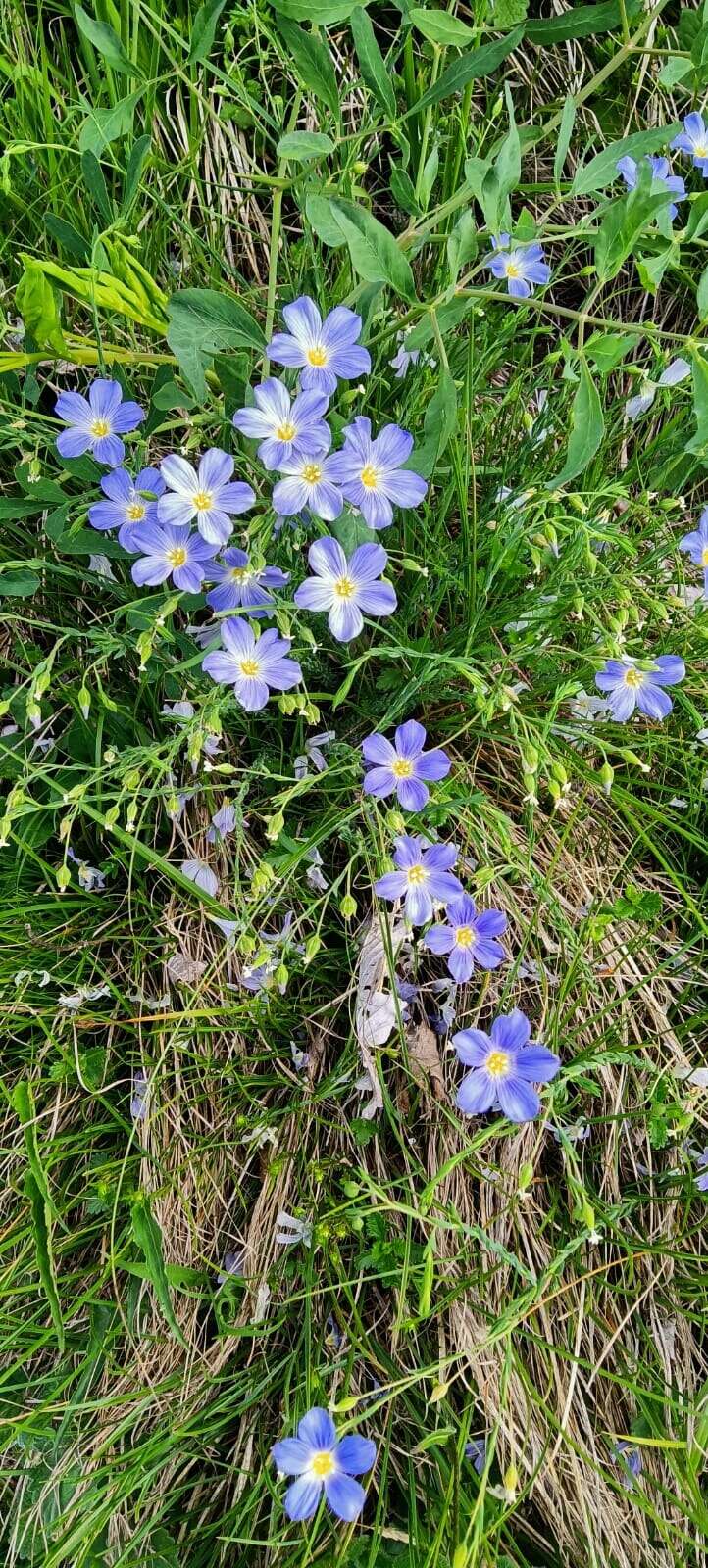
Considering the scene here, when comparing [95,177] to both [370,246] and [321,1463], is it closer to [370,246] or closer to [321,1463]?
[370,246]

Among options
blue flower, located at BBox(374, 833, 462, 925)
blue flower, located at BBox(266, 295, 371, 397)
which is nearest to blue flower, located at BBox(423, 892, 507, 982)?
blue flower, located at BBox(374, 833, 462, 925)

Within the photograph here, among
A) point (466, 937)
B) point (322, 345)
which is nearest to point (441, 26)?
point (322, 345)

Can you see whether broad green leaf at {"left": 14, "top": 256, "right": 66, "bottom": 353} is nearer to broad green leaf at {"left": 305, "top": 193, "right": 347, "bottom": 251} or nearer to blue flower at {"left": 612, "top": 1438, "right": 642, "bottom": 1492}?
broad green leaf at {"left": 305, "top": 193, "right": 347, "bottom": 251}

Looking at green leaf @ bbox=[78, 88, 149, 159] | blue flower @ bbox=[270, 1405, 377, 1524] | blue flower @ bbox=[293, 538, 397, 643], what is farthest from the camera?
green leaf @ bbox=[78, 88, 149, 159]

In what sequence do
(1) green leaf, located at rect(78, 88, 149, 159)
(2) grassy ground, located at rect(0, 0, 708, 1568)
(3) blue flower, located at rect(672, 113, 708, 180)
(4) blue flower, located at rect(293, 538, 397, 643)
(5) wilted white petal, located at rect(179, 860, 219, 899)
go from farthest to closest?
1. (3) blue flower, located at rect(672, 113, 708, 180)
2. (5) wilted white petal, located at rect(179, 860, 219, 899)
3. (2) grassy ground, located at rect(0, 0, 708, 1568)
4. (1) green leaf, located at rect(78, 88, 149, 159)
5. (4) blue flower, located at rect(293, 538, 397, 643)

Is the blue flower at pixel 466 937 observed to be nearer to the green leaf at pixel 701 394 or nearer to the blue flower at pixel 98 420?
the green leaf at pixel 701 394

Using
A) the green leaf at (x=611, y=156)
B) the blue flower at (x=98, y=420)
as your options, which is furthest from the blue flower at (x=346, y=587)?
the green leaf at (x=611, y=156)
